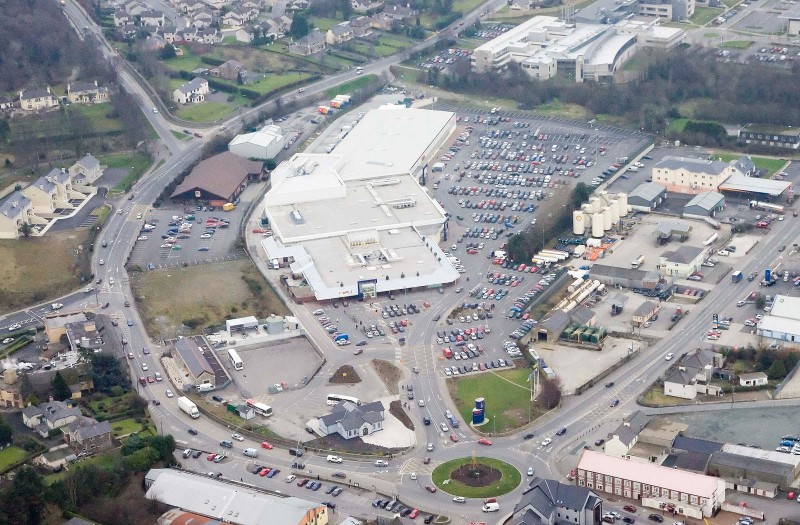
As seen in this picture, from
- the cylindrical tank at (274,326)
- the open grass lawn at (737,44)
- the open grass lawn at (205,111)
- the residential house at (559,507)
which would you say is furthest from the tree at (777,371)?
the open grass lawn at (737,44)

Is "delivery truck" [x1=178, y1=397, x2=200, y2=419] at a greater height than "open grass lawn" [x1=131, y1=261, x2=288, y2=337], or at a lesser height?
greater

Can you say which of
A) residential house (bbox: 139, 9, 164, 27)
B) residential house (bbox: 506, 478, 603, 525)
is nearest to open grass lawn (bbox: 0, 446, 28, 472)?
residential house (bbox: 506, 478, 603, 525)

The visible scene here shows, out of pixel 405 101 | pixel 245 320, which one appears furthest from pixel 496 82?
pixel 245 320

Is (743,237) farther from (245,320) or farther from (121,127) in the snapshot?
(121,127)

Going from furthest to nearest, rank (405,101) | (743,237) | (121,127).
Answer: (405,101)
(121,127)
(743,237)

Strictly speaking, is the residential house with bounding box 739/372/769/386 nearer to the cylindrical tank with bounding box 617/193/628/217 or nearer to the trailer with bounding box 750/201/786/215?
the cylindrical tank with bounding box 617/193/628/217

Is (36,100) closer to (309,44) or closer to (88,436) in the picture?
(309,44)
